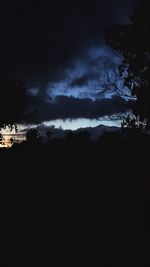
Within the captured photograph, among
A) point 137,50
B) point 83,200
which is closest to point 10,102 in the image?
point 137,50

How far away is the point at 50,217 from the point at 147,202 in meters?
3.50

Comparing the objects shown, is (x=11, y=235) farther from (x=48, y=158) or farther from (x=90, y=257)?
(x=48, y=158)

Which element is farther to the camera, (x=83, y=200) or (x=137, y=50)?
(x=137, y=50)

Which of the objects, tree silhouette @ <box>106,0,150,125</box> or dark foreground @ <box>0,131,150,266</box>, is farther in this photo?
tree silhouette @ <box>106,0,150,125</box>

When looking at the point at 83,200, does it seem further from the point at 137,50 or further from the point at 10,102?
the point at 10,102

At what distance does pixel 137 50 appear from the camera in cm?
3170

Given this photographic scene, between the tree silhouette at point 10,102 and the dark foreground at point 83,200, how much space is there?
3210 centimetres

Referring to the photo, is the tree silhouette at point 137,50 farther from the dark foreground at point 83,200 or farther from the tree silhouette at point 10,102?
the tree silhouette at point 10,102

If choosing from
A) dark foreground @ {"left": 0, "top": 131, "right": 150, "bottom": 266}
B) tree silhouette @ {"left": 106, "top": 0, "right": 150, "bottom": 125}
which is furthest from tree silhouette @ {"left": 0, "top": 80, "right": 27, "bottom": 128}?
dark foreground @ {"left": 0, "top": 131, "right": 150, "bottom": 266}

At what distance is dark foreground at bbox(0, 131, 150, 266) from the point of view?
13.3 m

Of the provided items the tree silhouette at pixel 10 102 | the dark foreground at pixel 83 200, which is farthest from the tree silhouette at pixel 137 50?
the tree silhouette at pixel 10 102

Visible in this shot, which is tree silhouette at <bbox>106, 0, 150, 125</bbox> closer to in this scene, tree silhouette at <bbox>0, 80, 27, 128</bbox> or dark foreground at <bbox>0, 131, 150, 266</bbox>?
dark foreground at <bbox>0, 131, 150, 266</bbox>

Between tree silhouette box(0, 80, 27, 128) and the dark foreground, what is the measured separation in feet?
105

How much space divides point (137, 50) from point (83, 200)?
17.6 meters
